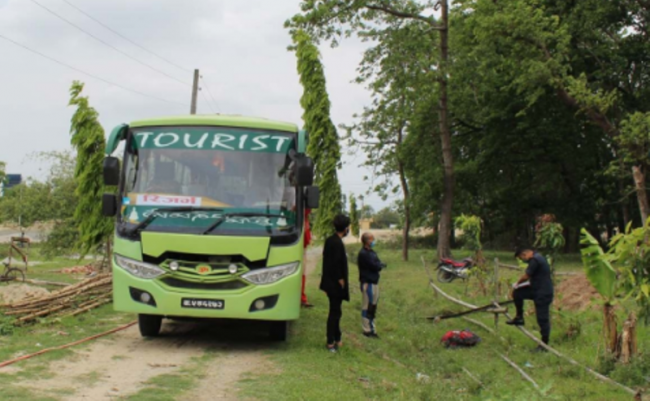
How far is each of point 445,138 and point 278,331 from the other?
71.4 feet

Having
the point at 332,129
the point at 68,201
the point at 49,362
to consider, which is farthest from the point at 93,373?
the point at 68,201

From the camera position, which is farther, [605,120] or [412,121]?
[412,121]

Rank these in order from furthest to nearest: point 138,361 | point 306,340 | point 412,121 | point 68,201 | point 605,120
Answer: point 412,121, point 605,120, point 68,201, point 306,340, point 138,361

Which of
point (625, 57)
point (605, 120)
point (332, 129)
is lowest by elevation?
point (332, 129)

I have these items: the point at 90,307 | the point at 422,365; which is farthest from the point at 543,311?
the point at 90,307

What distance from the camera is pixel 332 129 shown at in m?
18.0

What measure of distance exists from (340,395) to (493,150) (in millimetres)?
29976

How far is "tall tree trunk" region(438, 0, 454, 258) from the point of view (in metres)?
30.8

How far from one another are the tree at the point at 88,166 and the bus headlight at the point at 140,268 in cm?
895

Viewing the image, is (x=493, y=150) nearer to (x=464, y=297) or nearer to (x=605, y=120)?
(x=605, y=120)

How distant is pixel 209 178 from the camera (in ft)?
34.9

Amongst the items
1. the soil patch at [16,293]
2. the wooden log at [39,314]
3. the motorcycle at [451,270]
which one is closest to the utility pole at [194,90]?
the motorcycle at [451,270]

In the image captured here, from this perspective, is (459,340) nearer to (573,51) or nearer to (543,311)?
(543,311)

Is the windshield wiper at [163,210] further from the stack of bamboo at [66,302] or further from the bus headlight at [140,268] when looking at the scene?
the stack of bamboo at [66,302]
